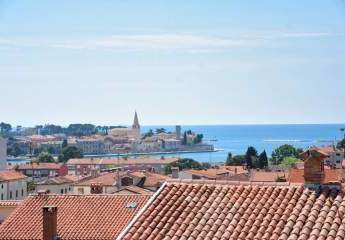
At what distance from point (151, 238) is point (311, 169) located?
230cm

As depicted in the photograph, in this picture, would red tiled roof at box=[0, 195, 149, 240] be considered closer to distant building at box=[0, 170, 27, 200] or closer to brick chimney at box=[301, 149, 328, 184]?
brick chimney at box=[301, 149, 328, 184]

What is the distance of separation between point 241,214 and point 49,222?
853 cm

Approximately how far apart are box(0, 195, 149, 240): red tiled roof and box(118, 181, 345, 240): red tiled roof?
31.4 feet

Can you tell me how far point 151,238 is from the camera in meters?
10.2

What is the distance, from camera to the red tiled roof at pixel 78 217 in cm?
2070

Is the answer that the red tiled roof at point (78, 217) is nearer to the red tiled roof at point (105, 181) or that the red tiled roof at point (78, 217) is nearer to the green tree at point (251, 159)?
the red tiled roof at point (105, 181)

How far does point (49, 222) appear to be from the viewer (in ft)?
59.1

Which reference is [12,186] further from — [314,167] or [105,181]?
[314,167]

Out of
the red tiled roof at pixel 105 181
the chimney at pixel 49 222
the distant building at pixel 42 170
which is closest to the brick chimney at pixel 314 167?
the chimney at pixel 49 222

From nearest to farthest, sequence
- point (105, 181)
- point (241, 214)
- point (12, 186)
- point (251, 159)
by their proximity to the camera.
A: point (241, 214)
point (105, 181)
point (12, 186)
point (251, 159)

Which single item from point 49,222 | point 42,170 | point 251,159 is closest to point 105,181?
point 49,222

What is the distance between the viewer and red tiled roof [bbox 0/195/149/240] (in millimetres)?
20703

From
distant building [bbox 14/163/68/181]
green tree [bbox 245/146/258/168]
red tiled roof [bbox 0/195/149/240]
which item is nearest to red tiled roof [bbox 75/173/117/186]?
red tiled roof [bbox 0/195/149/240]

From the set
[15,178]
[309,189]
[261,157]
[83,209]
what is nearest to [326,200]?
[309,189]
